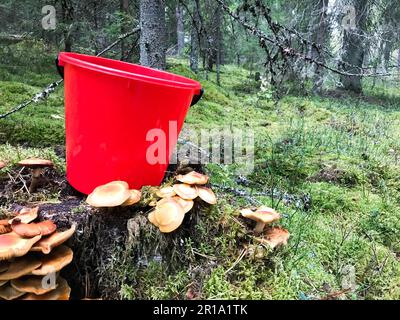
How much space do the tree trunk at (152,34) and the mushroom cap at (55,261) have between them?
1.78 meters

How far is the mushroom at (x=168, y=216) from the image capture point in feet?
6.16

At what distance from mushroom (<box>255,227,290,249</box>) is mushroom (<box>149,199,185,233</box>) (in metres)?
0.54

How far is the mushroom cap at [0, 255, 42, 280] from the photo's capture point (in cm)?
166

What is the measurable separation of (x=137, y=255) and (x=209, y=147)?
2.42 meters

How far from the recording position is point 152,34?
9.90 feet

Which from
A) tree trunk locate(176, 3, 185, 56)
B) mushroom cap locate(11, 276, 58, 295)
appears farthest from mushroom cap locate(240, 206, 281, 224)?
tree trunk locate(176, 3, 185, 56)

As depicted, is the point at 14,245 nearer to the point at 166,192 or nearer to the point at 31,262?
the point at 31,262

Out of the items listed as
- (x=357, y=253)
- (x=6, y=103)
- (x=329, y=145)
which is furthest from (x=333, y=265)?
(x=6, y=103)

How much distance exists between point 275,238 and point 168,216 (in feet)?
2.20

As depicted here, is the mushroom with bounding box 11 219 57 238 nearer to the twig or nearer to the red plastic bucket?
the red plastic bucket

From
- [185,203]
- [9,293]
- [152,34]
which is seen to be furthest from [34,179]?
[152,34]

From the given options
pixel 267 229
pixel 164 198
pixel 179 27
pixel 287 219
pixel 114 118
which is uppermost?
pixel 179 27

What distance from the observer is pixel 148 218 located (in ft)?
Result: 6.56
